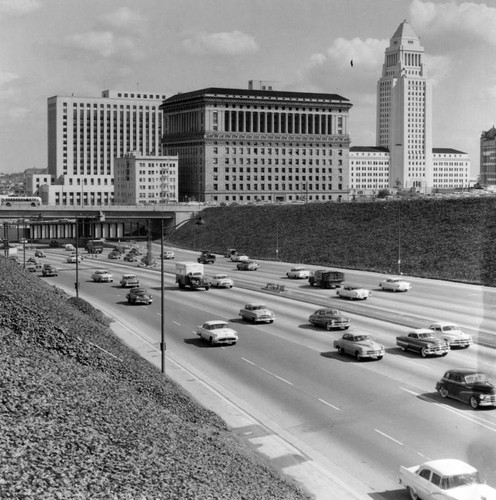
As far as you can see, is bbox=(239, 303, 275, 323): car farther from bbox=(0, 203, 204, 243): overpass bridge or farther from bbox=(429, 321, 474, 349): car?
bbox=(0, 203, 204, 243): overpass bridge

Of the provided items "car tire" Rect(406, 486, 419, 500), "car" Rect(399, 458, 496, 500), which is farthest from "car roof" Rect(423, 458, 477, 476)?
"car tire" Rect(406, 486, 419, 500)

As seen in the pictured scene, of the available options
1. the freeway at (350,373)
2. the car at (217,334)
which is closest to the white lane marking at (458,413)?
the freeway at (350,373)

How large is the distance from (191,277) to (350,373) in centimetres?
3622

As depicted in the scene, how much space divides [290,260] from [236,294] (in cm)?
3692

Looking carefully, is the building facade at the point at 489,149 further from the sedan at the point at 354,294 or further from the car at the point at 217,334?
the car at the point at 217,334

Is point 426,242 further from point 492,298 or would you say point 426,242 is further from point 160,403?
point 160,403

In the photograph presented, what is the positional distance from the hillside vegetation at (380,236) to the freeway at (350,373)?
12.7 metres

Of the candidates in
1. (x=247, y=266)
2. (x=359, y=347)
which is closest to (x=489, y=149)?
(x=247, y=266)

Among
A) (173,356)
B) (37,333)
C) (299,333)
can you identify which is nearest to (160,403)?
(37,333)

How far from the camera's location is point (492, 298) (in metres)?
59.4

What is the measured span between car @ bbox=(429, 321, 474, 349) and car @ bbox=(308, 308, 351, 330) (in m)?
5.62

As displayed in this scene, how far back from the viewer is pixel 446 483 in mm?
20328

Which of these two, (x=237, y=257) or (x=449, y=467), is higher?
(x=237, y=257)

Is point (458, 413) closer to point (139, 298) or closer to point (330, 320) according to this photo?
point (330, 320)
